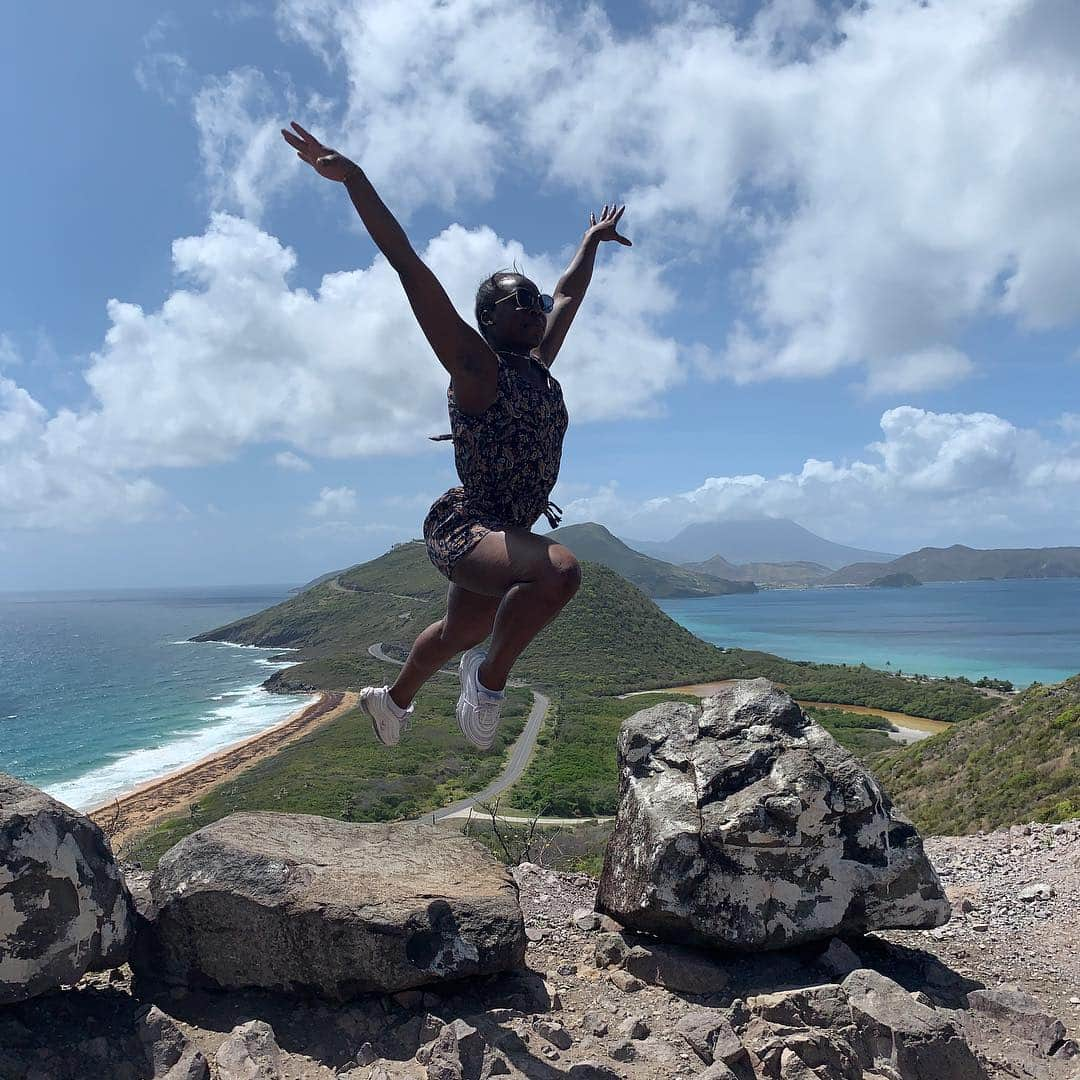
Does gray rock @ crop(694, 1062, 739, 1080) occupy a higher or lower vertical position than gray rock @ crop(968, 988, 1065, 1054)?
higher

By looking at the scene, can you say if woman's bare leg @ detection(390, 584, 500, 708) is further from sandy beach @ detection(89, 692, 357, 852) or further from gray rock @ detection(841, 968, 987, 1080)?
sandy beach @ detection(89, 692, 357, 852)

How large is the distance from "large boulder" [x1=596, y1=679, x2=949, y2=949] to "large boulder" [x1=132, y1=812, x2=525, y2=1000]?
42.1 inches

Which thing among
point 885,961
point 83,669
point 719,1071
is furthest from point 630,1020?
point 83,669

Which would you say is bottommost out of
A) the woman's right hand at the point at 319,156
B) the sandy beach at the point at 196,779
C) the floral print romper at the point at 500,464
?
the sandy beach at the point at 196,779

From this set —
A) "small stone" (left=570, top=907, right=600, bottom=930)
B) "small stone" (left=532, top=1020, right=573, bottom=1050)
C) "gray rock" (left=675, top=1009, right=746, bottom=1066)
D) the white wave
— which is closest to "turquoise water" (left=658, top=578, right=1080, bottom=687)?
the white wave

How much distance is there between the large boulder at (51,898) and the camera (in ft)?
12.6

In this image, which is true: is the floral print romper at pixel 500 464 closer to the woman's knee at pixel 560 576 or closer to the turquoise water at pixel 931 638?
the woman's knee at pixel 560 576

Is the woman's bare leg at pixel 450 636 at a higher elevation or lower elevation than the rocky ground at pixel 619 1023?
higher

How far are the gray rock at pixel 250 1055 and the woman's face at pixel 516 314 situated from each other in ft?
12.0

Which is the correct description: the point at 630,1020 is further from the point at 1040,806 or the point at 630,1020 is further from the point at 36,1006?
the point at 1040,806

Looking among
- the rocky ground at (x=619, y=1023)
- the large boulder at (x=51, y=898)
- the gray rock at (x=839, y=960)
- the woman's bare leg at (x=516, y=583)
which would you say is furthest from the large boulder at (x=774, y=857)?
the large boulder at (x=51, y=898)

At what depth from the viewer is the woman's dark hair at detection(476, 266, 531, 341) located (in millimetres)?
4277

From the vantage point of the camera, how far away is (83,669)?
112062 millimetres

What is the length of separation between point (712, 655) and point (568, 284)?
79.3 meters
